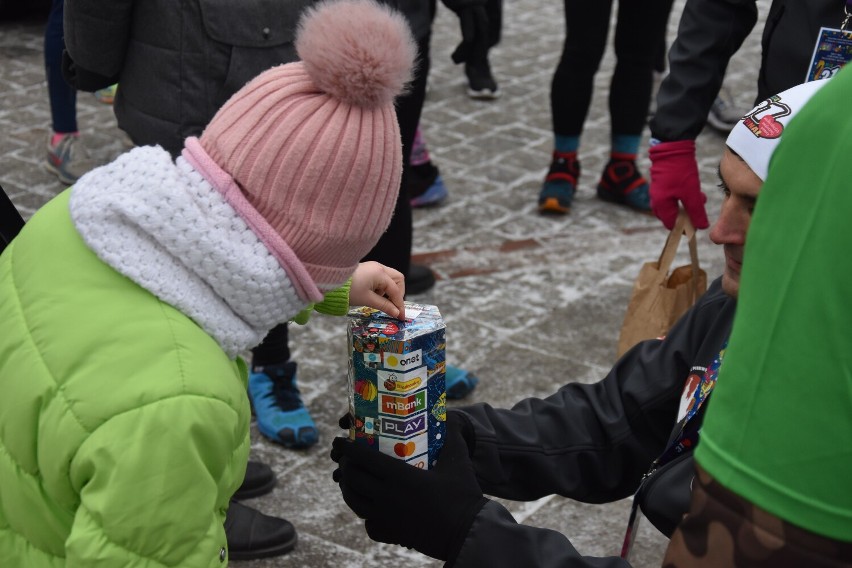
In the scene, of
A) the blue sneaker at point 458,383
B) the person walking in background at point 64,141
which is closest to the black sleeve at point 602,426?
the blue sneaker at point 458,383

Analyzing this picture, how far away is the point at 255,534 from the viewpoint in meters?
3.12

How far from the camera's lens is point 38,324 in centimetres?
169

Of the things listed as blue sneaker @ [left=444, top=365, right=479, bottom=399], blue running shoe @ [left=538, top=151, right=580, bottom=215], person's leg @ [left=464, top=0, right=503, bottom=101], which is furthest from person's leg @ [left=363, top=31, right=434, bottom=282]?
person's leg @ [left=464, top=0, right=503, bottom=101]

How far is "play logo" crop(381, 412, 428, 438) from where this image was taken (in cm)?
186

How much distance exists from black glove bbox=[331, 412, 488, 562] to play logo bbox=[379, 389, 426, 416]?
2.9 inches

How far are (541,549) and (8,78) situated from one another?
19.8 ft

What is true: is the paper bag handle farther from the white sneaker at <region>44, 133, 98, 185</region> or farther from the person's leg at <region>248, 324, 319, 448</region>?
the white sneaker at <region>44, 133, 98, 185</region>

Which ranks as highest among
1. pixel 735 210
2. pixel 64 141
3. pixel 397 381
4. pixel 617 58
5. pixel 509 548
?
pixel 735 210

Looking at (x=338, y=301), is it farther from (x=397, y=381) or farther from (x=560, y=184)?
(x=560, y=184)

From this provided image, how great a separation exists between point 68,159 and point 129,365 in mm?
4193

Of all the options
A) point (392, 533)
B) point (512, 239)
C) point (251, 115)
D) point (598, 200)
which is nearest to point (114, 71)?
point (251, 115)

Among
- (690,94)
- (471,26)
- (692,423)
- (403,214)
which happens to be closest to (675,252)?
(690,94)

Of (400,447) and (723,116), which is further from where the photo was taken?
(723,116)

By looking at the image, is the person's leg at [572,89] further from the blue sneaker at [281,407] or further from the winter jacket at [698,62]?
the blue sneaker at [281,407]
